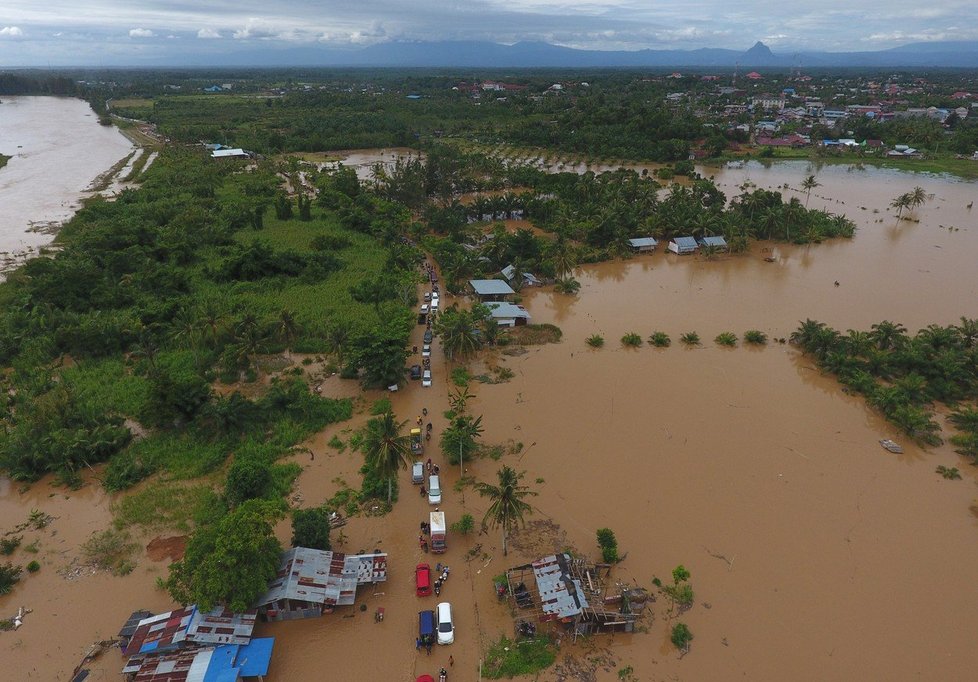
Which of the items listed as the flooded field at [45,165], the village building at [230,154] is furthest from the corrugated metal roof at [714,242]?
the village building at [230,154]

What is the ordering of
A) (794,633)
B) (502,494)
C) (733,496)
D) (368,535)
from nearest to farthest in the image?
(794,633)
(502,494)
(368,535)
(733,496)

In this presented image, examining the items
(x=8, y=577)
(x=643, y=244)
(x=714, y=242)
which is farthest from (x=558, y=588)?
(x=714, y=242)

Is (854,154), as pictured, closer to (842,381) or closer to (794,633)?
(842,381)

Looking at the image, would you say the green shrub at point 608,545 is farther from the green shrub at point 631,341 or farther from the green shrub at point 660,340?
the green shrub at point 660,340

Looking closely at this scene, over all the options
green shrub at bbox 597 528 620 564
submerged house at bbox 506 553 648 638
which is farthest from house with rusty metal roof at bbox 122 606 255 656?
green shrub at bbox 597 528 620 564

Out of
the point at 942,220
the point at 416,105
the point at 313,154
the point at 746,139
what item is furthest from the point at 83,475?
the point at 416,105

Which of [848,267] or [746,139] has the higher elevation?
[746,139]

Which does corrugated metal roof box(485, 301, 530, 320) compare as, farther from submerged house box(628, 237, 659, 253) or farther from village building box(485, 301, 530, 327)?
submerged house box(628, 237, 659, 253)
